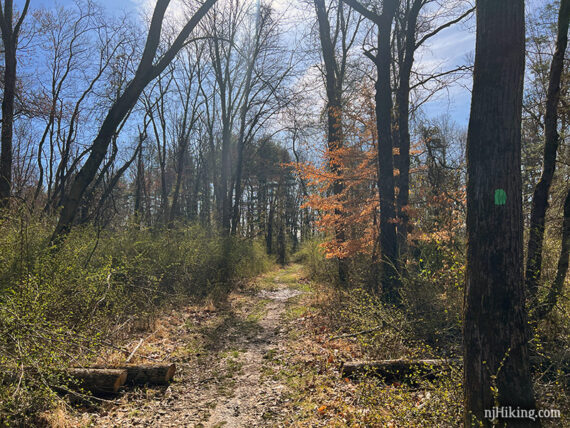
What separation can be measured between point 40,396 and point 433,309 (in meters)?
5.48

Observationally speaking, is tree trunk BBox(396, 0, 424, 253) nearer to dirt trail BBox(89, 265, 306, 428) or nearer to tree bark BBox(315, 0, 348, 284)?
tree bark BBox(315, 0, 348, 284)

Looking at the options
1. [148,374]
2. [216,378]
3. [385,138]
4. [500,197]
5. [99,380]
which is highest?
[385,138]

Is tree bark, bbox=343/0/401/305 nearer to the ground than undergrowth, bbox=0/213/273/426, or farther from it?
farther from it

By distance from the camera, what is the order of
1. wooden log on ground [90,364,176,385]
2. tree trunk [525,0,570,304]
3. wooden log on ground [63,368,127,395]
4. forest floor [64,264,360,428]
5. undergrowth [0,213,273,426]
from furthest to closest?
tree trunk [525,0,570,304]
wooden log on ground [90,364,176,385]
wooden log on ground [63,368,127,395]
forest floor [64,264,360,428]
undergrowth [0,213,273,426]

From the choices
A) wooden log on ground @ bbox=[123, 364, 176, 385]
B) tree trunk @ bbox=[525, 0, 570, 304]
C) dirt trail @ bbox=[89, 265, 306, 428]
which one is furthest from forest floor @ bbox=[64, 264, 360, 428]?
tree trunk @ bbox=[525, 0, 570, 304]

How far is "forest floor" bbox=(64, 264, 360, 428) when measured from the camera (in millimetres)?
3828

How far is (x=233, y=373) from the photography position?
16.9 ft

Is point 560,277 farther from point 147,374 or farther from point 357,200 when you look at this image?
point 147,374

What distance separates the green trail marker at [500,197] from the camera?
2.74m

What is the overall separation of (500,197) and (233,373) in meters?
4.52

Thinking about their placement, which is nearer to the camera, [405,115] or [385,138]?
[385,138]

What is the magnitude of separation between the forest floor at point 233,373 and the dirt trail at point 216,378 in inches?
0.4

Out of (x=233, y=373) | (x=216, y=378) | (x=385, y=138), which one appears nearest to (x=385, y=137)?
(x=385, y=138)

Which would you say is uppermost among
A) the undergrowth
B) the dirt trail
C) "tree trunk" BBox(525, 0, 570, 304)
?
"tree trunk" BBox(525, 0, 570, 304)
